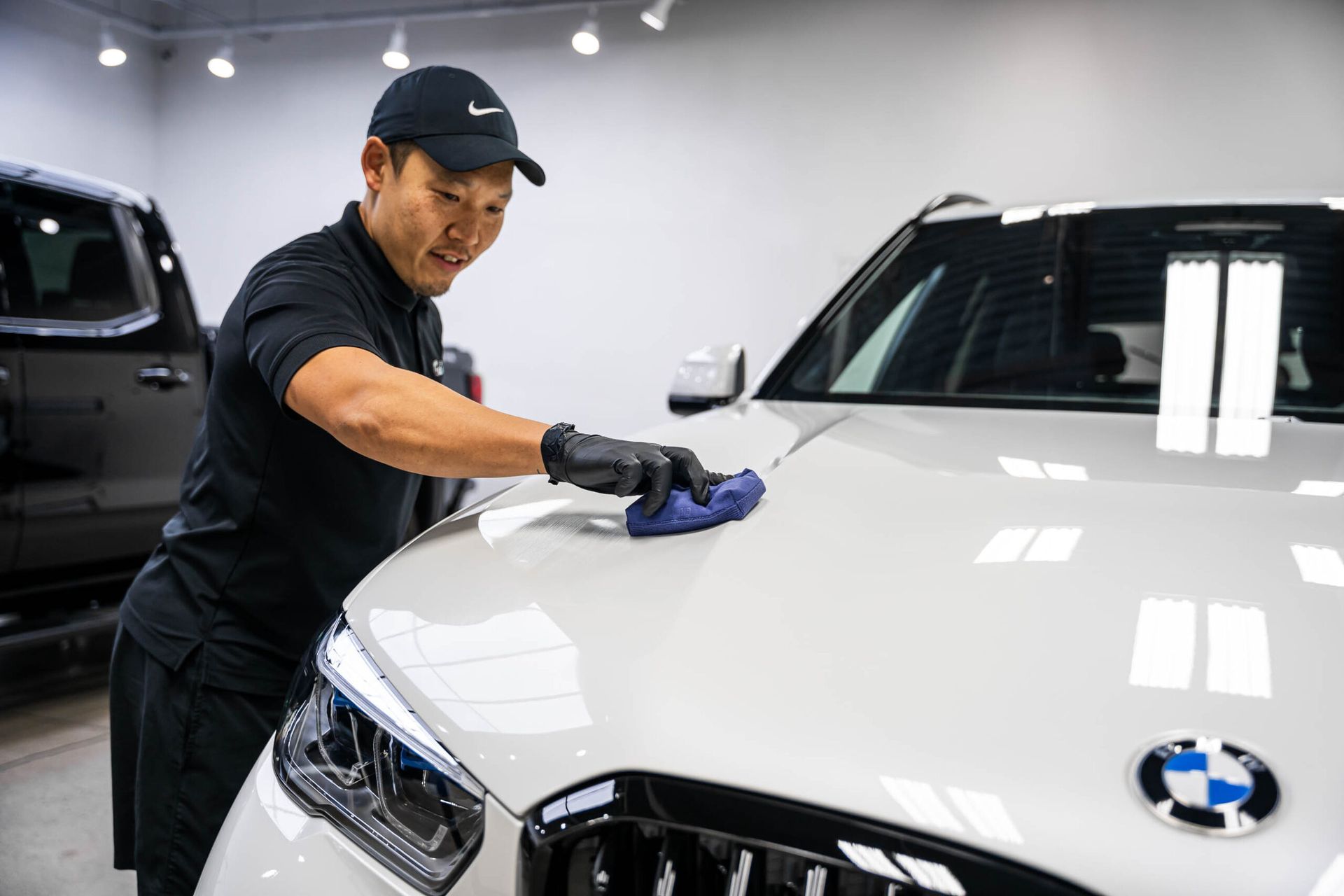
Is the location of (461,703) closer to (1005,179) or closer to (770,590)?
(770,590)

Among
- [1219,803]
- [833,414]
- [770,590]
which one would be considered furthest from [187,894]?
[1219,803]

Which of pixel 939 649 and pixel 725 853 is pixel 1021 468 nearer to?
pixel 939 649

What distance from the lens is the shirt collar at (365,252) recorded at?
1.59m

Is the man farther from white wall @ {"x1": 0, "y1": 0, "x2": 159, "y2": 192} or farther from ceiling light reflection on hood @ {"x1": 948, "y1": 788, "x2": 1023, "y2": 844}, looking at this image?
white wall @ {"x1": 0, "y1": 0, "x2": 159, "y2": 192}

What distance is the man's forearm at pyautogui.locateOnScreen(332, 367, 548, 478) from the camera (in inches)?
48.1

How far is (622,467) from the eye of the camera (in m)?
1.18

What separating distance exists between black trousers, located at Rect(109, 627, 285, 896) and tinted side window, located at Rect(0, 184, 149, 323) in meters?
2.16

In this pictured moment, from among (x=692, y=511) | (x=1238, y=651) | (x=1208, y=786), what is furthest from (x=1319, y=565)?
(x=692, y=511)

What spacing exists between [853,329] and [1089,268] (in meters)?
0.48

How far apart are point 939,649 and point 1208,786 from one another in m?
0.22

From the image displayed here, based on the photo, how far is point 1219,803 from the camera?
71 cm

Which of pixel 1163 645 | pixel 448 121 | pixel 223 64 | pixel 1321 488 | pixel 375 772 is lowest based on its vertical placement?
pixel 375 772

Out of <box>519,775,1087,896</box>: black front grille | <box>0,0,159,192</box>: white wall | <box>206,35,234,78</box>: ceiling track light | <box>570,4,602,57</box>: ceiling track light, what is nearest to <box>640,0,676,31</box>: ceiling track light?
<box>570,4,602,57</box>: ceiling track light

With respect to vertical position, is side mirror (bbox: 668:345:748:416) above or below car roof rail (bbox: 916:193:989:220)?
below
